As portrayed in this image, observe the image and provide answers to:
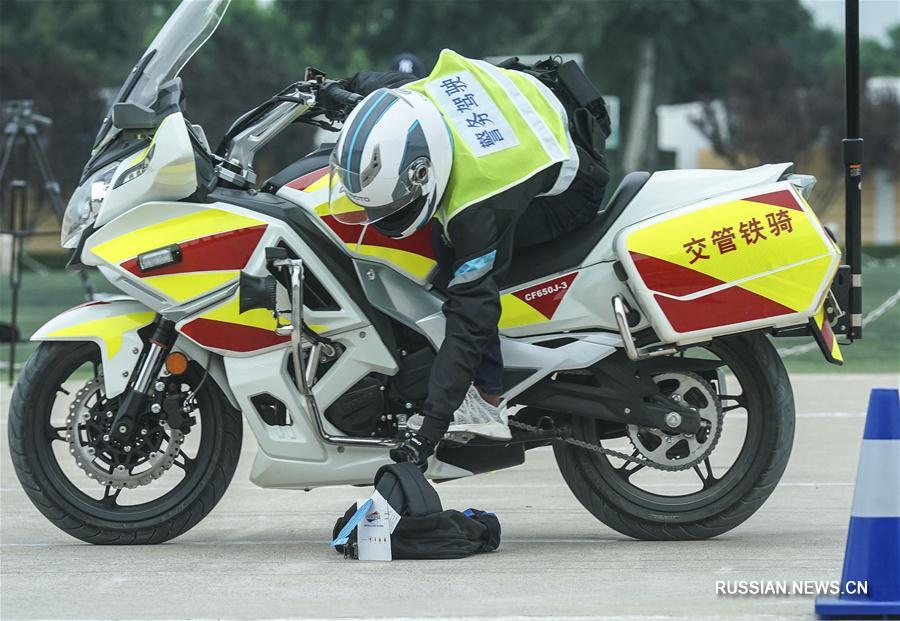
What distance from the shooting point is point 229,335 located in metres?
6.05

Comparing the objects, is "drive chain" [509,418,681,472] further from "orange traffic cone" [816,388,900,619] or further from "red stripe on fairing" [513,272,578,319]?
"orange traffic cone" [816,388,900,619]

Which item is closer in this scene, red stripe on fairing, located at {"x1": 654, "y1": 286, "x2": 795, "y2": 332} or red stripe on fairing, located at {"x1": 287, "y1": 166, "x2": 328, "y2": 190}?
red stripe on fairing, located at {"x1": 654, "y1": 286, "x2": 795, "y2": 332}

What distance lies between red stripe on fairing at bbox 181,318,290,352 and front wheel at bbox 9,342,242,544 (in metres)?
0.19

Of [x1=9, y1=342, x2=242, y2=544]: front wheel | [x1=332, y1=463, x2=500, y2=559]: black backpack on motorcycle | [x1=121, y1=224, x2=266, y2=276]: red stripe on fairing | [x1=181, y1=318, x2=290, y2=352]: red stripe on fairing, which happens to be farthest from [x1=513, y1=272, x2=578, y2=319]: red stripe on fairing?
[x1=9, y1=342, x2=242, y2=544]: front wheel

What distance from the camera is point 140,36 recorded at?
70.2 metres

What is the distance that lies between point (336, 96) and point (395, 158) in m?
0.68

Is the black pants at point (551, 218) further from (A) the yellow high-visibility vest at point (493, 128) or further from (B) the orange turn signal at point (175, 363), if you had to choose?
(B) the orange turn signal at point (175, 363)

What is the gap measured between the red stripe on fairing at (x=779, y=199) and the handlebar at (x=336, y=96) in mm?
1521

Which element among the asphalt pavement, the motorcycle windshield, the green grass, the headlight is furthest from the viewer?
the green grass

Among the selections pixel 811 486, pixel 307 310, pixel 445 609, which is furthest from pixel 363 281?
pixel 811 486

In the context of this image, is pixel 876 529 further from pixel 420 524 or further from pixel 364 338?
pixel 364 338

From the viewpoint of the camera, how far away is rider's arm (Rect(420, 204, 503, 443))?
562 cm

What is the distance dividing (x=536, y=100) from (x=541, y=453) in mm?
3811

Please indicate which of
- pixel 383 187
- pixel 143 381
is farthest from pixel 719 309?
pixel 143 381
